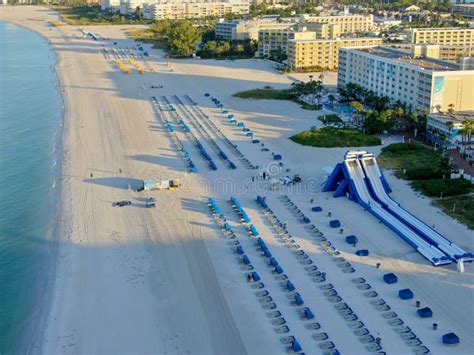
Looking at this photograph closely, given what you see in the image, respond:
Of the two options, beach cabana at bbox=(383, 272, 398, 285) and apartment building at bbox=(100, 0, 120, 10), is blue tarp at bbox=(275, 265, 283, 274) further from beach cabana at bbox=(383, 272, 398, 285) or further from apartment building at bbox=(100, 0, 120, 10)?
apartment building at bbox=(100, 0, 120, 10)

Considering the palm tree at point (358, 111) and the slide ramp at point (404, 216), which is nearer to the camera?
the slide ramp at point (404, 216)

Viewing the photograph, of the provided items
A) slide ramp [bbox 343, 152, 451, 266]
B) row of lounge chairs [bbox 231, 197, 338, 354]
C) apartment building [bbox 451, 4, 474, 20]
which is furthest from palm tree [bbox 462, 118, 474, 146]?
apartment building [bbox 451, 4, 474, 20]

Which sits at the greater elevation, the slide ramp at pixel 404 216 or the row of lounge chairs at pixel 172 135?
the row of lounge chairs at pixel 172 135

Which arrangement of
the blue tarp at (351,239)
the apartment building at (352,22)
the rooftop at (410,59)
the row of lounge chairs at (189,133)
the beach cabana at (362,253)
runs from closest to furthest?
the beach cabana at (362,253) → the blue tarp at (351,239) → the row of lounge chairs at (189,133) → the rooftop at (410,59) → the apartment building at (352,22)

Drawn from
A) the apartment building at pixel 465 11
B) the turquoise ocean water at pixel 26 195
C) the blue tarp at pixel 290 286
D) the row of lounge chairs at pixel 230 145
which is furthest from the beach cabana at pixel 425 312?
the apartment building at pixel 465 11

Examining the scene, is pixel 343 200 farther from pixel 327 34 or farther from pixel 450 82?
pixel 327 34

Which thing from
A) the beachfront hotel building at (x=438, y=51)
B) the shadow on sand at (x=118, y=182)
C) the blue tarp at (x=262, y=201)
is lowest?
the blue tarp at (x=262, y=201)

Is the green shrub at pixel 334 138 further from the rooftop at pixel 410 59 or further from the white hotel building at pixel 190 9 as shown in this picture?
the white hotel building at pixel 190 9
